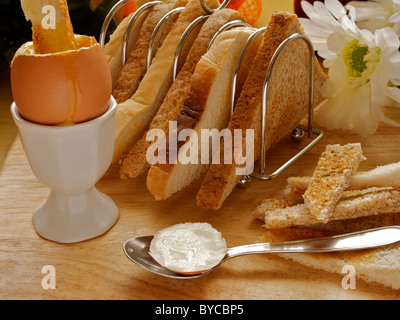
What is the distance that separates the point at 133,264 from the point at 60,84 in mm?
411

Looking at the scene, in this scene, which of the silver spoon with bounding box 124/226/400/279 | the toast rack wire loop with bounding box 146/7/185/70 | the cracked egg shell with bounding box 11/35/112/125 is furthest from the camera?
the toast rack wire loop with bounding box 146/7/185/70

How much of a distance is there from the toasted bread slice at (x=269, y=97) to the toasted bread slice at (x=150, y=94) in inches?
9.3

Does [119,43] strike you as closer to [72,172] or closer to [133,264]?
[72,172]

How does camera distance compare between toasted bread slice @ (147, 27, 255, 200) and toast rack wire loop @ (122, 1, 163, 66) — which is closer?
toasted bread slice @ (147, 27, 255, 200)

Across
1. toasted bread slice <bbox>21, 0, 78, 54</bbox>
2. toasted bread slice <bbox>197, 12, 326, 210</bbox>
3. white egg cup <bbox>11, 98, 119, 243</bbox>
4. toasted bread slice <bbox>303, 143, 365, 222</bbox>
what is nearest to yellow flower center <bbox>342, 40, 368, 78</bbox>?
toasted bread slice <bbox>197, 12, 326, 210</bbox>

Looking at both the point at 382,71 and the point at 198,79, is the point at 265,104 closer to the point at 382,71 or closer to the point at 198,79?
the point at 198,79

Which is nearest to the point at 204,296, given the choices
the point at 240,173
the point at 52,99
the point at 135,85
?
the point at 240,173

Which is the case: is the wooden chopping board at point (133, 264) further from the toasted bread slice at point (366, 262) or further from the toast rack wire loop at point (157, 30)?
the toast rack wire loop at point (157, 30)

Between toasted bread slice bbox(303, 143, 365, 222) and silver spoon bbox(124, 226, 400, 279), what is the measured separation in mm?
57

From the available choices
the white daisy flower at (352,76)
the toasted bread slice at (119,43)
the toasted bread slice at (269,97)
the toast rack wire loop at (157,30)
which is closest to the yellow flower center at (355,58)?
the white daisy flower at (352,76)

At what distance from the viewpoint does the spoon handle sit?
1180 mm

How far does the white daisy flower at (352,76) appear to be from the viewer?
160 centimetres

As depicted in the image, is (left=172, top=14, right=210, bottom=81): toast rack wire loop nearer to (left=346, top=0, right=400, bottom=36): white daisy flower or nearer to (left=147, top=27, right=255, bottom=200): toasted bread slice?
(left=147, top=27, right=255, bottom=200): toasted bread slice

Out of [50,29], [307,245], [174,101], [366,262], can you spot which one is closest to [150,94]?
[174,101]
